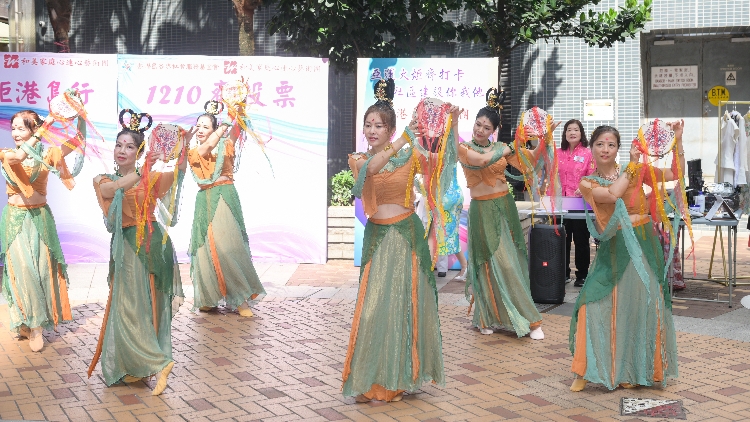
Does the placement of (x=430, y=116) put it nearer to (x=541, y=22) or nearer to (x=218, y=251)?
(x=218, y=251)

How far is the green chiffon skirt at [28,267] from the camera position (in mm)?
6754

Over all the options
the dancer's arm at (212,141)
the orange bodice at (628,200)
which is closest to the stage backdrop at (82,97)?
the dancer's arm at (212,141)

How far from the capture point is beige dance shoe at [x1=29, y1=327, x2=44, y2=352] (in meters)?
6.59

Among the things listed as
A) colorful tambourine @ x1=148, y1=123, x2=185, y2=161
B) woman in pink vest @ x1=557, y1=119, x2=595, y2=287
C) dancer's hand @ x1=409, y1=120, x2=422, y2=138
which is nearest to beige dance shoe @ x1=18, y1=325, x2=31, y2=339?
colorful tambourine @ x1=148, y1=123, x2=185, y2=161

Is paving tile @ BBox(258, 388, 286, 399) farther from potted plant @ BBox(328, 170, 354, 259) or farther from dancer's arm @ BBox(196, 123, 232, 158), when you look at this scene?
potted plant @ BBox(328, 170, 354, 259)

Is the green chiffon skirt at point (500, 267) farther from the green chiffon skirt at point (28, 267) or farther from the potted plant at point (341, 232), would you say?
the potted plant at point (341, 232)

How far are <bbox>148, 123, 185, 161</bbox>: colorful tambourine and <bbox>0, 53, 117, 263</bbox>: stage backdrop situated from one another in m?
5.20

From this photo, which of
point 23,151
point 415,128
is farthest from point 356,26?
point 415,128

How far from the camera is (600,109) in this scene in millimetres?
13477

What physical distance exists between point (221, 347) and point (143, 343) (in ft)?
3.91

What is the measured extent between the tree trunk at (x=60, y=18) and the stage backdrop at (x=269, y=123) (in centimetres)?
388

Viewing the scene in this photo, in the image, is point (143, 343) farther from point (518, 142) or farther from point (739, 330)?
point (739, 330)

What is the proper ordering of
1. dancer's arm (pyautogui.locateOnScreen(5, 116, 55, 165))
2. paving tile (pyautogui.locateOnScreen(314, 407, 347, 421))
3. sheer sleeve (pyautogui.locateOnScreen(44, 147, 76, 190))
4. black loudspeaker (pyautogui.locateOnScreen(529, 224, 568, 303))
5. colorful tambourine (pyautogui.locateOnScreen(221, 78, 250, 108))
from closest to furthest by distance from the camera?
paving tile (pyautogui.locateOnScreen(314, 407, 347, 421)) < dancer's arm (pyautogui.locateOnScreen(5, 116, 55, 165)) < sheer sleeve (pyautogui.locateOnScreen(44, 147, 76, 190)) < colorful tambourine (pyautogui.locateOnScreen(221, 78, 250, 108)) < black loudspeaker (pyautogui.locateOnScreen(529, 224, 568, 303))

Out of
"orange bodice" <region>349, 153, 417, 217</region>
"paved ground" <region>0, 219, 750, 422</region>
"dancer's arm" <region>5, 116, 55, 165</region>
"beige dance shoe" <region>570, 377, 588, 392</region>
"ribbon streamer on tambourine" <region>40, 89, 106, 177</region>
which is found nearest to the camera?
"paved ground" <region>0, 219, 750, 422</region>
